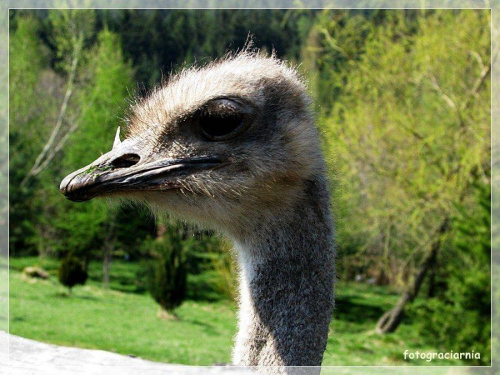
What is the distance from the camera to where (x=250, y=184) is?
4.09ft

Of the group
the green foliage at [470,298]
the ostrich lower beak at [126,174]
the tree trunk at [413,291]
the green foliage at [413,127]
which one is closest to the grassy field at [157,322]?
the tree trunk at [413,291]

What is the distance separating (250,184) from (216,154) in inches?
3.3

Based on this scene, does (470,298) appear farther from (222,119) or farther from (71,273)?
(71,273)

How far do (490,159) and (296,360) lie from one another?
6163 mm

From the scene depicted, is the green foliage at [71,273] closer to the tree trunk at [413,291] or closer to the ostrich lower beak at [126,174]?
the tree trunk at [413,291]

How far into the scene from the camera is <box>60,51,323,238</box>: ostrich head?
3.96ft

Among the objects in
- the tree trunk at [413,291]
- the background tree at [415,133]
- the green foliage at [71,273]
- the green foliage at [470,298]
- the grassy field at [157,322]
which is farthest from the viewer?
the green foliage at [71,273]

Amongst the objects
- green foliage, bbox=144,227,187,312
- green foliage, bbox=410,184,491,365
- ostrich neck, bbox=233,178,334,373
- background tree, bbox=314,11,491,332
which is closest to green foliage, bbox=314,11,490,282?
background tree, bbox=314,11,491,332

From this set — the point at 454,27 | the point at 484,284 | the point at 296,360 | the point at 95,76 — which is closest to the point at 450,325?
the point at 484,284

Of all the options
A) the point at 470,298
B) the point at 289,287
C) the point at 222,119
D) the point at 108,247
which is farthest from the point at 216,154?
the point at 108,247

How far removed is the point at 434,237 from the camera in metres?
7.68

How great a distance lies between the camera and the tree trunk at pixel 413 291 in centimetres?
769

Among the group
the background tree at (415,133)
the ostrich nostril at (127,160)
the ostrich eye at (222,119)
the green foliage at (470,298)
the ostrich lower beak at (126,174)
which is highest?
the background tree at (415,133)

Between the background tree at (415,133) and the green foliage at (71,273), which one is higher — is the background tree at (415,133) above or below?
above
